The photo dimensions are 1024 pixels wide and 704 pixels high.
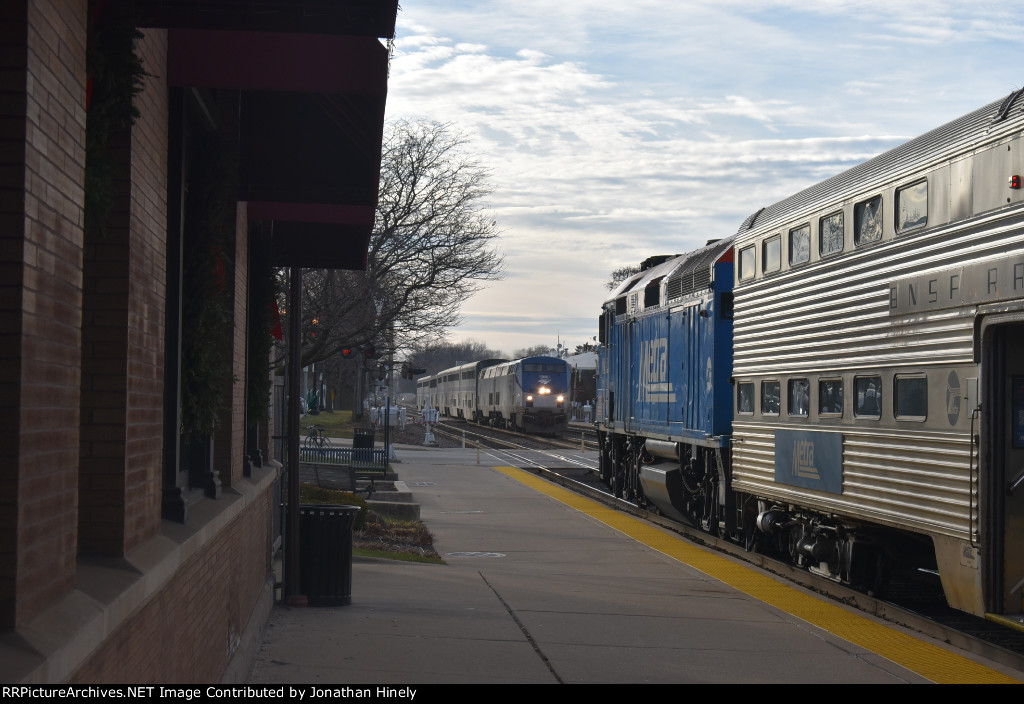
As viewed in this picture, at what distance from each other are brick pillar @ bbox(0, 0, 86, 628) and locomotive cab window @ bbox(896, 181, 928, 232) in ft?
23.4

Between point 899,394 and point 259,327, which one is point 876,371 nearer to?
point 899,394

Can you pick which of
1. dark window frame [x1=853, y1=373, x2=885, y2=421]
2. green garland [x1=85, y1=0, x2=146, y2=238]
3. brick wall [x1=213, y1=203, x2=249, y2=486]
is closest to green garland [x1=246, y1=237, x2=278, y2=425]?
brick wall [x1=213, y1=203, x2=249, y2=486]

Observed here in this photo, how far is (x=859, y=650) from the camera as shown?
8703 mm

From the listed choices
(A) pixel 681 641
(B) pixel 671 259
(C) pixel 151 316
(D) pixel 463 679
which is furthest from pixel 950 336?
(B) pixel 671 259

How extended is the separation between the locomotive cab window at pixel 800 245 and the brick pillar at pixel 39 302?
892 centimetres

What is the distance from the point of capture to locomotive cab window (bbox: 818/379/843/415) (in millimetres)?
10586

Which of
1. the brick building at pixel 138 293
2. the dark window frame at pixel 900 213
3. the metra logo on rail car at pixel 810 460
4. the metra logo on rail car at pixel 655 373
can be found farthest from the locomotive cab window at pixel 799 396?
the brick building at pixel 138 293

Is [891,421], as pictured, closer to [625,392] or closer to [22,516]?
[22,516]

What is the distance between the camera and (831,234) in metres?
11.0

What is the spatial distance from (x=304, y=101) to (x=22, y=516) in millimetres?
5723

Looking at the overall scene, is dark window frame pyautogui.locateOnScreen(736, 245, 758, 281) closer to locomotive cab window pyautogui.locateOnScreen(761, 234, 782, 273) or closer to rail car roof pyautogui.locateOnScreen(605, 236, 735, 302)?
locomotive cab window pyautogui.locateOnScreen(761, 234, 782, 273)

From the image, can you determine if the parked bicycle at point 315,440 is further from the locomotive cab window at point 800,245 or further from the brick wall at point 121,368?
the brick wall at point 121,368

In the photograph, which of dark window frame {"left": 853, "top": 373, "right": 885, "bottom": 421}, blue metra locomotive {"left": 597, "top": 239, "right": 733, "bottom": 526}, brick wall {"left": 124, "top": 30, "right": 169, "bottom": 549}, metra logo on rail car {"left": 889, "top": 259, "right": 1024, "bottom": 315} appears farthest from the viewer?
blue metra locomotive {"left": 597, "top": 239, "right": 733, "bottom": 526}

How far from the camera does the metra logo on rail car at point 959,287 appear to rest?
771 cm
